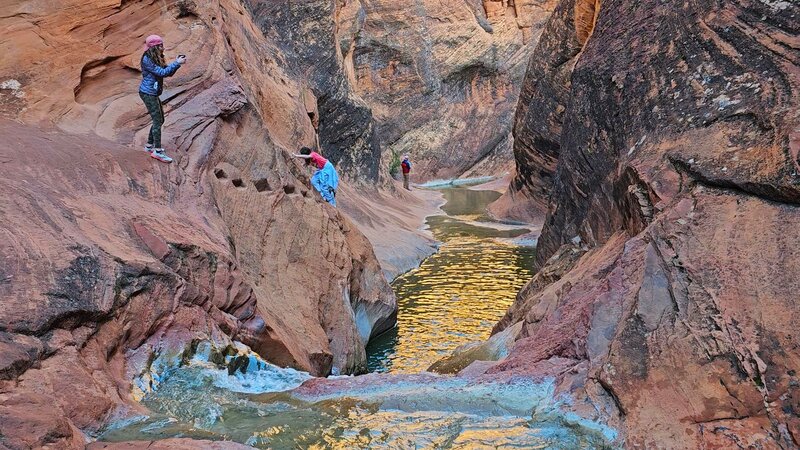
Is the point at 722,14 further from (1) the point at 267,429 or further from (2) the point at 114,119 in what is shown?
(2) the point at 114,119

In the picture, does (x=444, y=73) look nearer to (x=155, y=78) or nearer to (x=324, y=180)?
(x=324, y=180)

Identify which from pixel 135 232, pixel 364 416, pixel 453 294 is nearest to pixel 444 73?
pixel 453 294

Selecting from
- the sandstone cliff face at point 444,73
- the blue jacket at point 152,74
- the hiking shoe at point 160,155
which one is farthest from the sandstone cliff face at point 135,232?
the sandstone cliff face at point 444,73

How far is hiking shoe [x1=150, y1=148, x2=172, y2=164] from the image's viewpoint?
9.44m

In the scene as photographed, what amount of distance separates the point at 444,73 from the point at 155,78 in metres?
40.6

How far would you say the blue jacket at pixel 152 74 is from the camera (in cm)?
933

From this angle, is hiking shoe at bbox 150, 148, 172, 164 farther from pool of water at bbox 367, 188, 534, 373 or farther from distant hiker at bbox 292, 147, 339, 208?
distant hiker at bbox 292, 147, 339, 208

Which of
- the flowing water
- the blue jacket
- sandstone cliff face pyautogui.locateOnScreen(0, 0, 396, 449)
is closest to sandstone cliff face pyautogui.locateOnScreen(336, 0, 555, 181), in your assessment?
sandstone cliff face pyautogui.locateOnScreen(0, 0, 396, 449)

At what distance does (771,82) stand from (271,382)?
18.2 feet

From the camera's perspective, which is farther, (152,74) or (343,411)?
(152,74)

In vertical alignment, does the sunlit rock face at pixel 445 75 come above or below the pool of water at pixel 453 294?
above

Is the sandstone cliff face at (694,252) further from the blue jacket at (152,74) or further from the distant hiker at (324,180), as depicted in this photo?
the blue jacket at (152,74)

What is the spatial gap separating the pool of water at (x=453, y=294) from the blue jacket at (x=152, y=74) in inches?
206

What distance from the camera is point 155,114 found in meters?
9.46
